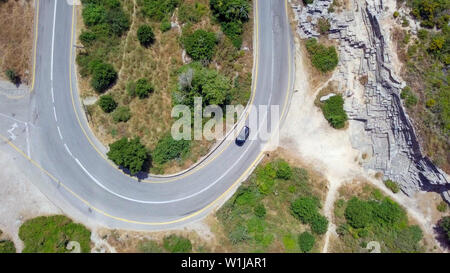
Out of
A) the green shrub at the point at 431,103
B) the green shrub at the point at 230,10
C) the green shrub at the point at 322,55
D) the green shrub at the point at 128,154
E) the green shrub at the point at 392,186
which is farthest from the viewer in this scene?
the green shrub at the point at 322,55

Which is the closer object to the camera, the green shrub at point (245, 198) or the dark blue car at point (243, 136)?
the green shrub at point (245, 198)

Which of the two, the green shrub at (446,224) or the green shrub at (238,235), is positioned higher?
the green shrub at (446,224)

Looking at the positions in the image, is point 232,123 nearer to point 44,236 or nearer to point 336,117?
point 336,117

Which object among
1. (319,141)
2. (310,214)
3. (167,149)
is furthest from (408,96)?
(167,149)

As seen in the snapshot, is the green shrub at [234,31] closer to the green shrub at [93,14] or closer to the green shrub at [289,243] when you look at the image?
the green shrub at [93,14]

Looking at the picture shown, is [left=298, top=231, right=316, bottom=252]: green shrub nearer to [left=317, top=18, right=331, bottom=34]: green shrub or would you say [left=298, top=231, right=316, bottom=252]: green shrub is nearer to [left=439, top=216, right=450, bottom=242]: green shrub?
[left=439, top=216, right=450, bottom=242]: green shrub

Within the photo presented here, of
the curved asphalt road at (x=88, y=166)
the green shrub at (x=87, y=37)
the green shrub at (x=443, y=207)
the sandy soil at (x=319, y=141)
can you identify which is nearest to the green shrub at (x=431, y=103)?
the sandy soil at (x=319, y=141)

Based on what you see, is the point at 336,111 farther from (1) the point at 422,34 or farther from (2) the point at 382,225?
(2) the point at 382,225

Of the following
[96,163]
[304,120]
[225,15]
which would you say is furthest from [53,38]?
[304,120]
